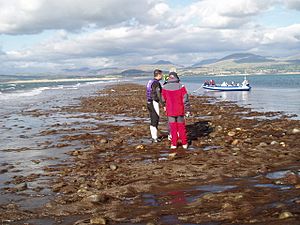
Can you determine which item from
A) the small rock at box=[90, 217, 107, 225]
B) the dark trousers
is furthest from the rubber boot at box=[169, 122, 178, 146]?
the small rock at box=[90, 217, 107, 225]

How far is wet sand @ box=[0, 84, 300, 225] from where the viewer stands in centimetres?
654

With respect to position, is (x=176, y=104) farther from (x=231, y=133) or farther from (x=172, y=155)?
(x=231, y=133)

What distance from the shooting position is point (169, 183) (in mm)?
8766

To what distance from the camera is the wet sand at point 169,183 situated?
6.54 metres

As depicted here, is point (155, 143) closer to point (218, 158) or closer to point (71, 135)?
point (218, 158)

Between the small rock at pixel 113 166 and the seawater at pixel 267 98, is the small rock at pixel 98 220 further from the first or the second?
the seawater at pixel 267 98

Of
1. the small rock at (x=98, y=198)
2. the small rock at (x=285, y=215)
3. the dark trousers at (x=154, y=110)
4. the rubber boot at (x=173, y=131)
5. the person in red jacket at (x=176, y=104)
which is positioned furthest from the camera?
the dark trousers at (x=154, y=110)

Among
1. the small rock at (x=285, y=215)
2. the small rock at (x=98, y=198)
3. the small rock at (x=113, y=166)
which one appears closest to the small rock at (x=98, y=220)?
the small rock at (x=98, y=198)

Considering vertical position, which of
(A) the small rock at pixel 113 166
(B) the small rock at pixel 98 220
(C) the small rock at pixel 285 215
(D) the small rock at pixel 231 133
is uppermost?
(C) the small rock at pixel 285 215

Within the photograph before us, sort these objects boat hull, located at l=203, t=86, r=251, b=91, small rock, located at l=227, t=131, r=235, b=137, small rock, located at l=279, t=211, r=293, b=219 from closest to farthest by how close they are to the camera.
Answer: small rock, located at l=279, t=211, r=293, b=219 < small rock, located at l=227, t=131, r=235, b=137 < boat hull, located at l=203, t=86, r=251, b=91

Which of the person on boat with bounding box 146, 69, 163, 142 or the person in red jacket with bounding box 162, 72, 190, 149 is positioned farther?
the person on boat with bounding box 146, 69, 163, 142

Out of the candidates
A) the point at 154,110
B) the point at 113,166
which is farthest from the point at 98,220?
the point at 154,110

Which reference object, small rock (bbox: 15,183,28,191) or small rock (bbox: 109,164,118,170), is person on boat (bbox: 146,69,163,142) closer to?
small rock (bbox: 109,164,118,170)

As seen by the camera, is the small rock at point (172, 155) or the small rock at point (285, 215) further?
the small rock at point (172, 155)
